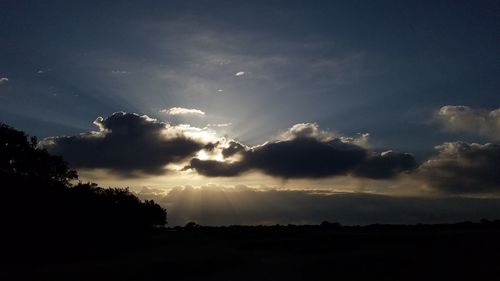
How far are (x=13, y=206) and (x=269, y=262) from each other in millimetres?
22153

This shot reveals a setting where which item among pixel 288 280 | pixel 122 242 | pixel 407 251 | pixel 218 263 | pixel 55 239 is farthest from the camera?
pixel 122 242

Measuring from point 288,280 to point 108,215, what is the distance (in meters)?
30.4

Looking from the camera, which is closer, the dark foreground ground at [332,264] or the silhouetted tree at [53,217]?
the dark foreground ground at [332,264]

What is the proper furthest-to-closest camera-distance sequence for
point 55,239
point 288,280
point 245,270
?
point 55,239 < point 245,270 < point 288,280

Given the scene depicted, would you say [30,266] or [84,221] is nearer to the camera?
[30,266]

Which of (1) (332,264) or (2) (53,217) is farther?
(2) (53,217)

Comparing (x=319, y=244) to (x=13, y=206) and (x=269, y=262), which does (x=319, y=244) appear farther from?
(x=13, y=206)

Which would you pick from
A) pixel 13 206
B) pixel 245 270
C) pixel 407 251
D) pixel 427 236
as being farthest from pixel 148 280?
pixel 427 236

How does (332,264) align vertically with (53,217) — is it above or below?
below

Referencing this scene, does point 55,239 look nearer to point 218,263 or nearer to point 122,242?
point 122,242

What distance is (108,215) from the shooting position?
165 ft

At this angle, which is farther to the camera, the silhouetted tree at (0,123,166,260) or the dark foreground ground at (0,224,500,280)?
the silhouetted tree at (0,123,166,260)

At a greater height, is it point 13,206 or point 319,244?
point 13,206

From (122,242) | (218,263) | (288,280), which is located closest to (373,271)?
(288,280)
